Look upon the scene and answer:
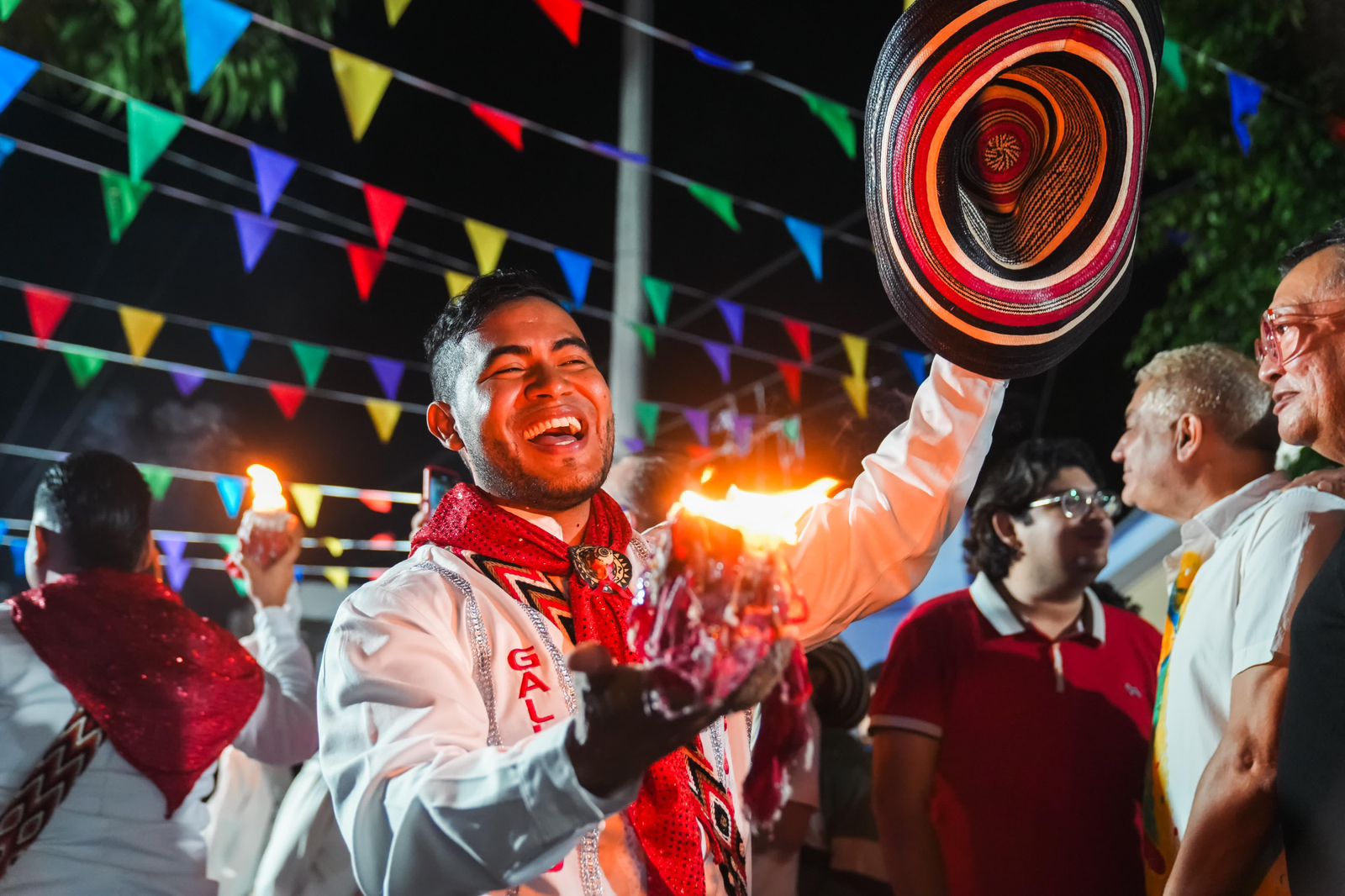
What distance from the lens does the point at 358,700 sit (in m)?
1.87

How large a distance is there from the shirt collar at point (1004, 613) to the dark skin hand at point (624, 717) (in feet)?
8.04

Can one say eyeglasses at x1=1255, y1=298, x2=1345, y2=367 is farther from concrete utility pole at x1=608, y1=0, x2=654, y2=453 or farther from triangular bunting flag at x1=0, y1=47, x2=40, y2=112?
triangular bunting flag at x1=0, y1=47, x2=40, y2=112

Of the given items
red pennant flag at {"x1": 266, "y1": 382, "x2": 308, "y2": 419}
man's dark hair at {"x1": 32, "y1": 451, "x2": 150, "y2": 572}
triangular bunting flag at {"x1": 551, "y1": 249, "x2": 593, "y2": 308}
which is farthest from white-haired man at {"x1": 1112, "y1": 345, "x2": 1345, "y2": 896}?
red pennant flag at {"x1": 266, "y1": 382, "x2": 308, "y2": 419}

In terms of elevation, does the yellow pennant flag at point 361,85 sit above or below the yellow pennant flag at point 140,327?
above

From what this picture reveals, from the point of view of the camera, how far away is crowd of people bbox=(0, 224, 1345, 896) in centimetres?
183

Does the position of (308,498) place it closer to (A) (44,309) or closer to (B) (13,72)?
(A) (44,309)

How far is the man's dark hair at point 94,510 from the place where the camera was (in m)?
3.60

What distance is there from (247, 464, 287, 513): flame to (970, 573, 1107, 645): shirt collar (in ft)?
8.14

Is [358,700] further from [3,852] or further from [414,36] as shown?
[414,36]

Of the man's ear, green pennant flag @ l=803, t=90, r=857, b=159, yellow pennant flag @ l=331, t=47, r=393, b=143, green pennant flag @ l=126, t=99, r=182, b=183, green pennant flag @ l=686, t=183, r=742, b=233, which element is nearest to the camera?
the man's ear

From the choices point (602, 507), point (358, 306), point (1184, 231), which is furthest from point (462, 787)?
point (358, 306)

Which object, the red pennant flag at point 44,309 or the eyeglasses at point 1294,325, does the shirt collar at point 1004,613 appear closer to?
the eyeglasses at point 1294,325

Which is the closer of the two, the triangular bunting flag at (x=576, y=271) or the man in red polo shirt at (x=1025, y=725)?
the man in red polo shirt at (x=1025, y=725)

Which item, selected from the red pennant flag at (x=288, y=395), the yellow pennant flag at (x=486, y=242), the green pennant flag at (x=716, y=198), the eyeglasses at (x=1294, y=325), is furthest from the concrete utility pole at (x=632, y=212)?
the eyeglasses at (x=1294, y=325)
